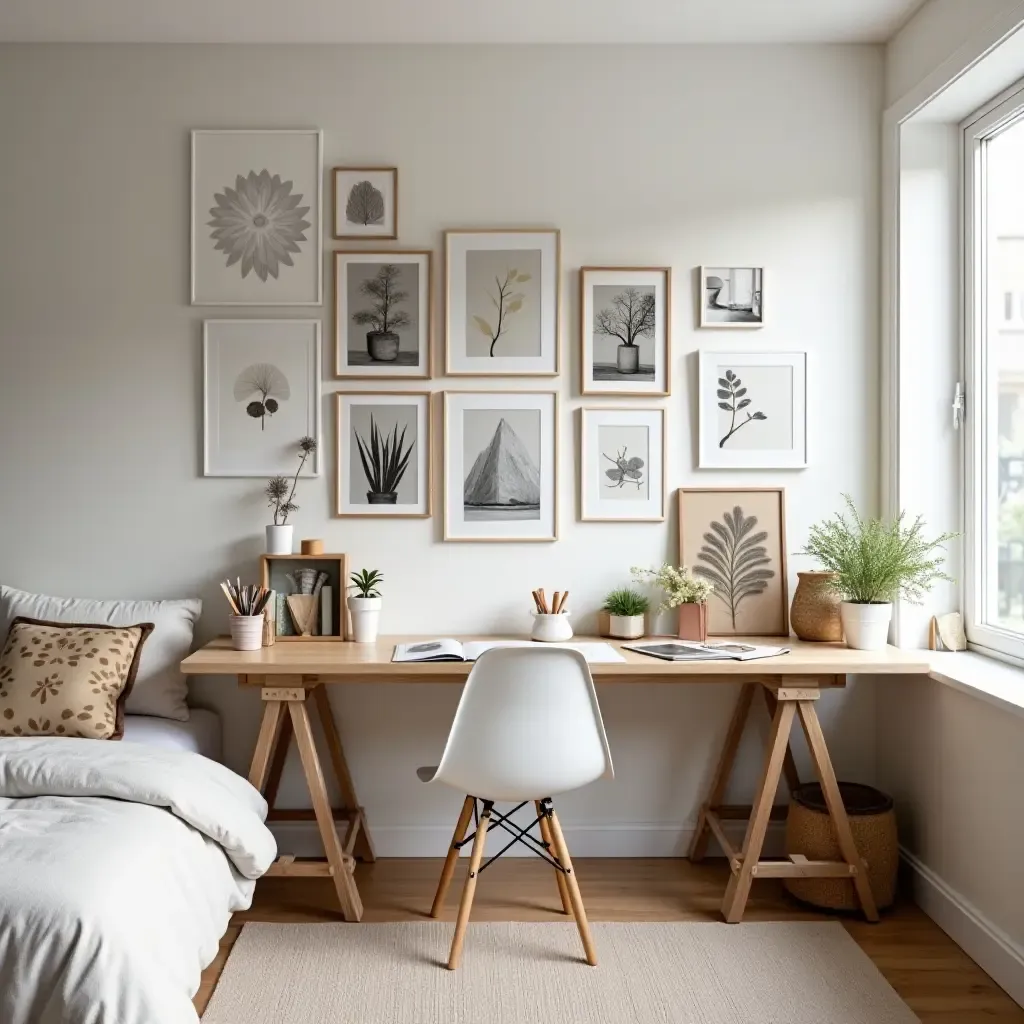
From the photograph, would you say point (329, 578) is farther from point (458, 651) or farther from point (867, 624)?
point (867, 624)

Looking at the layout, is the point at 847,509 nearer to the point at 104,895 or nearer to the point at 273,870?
the point at 273,870

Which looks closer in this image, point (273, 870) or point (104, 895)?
point (104, 895)

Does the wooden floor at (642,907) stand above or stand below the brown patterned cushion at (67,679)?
below

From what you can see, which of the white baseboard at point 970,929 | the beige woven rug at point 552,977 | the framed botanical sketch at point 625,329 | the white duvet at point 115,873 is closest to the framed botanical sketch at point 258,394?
the framed botanical sketch at point 625,329

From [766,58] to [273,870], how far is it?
301cm

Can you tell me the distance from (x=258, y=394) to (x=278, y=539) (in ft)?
1.65

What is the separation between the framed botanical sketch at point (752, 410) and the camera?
3.18 metres

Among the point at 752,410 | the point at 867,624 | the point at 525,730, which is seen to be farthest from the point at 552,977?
the point at 752,410

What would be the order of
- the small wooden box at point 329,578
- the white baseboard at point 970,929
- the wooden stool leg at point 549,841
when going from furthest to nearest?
the small wooden box at point 329,578 → the wooden stool leg at point 549,841 → the white baseboard at point 970,929

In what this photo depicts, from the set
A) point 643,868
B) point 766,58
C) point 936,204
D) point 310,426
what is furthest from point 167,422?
point 936,204

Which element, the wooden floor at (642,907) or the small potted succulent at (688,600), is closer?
the wooden floor at (642,907)

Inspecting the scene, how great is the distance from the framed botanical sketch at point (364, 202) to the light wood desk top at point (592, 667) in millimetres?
1399

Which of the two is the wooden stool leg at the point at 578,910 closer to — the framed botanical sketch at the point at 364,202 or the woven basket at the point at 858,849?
the woven basket at the point at 858,849

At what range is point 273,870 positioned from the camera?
8.71 ft
